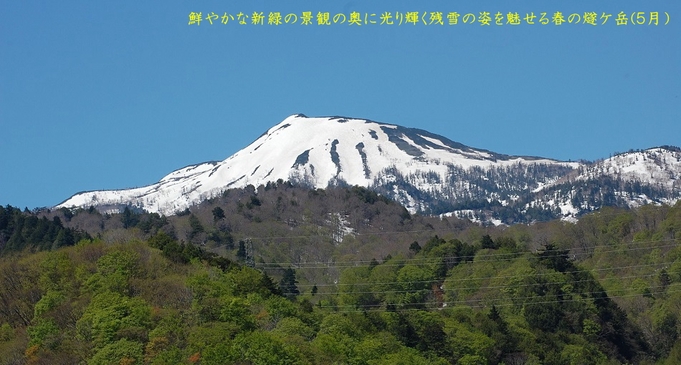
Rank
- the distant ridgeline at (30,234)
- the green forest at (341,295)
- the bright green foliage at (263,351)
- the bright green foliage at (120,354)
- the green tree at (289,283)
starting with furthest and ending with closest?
Result: the distant ridgeline at (30,234) → the green tree at (289,283) → the green forest at (341,295) → the bright green foliage at (120,354) → the bright green foliage at (263,351)

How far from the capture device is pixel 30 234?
3452 inches

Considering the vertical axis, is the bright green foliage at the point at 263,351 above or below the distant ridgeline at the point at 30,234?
below

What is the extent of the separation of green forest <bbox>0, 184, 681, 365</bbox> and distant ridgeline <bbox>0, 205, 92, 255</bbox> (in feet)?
0.49

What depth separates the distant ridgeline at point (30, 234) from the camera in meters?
82.5

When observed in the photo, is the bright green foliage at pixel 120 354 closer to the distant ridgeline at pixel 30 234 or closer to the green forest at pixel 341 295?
the green forest at pixel 341 295

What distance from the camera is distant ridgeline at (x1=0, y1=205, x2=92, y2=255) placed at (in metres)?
82.5

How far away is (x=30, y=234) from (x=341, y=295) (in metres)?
25.2

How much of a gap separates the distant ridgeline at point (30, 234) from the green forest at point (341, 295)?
149mm

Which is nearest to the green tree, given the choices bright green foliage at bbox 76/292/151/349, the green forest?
the green forest

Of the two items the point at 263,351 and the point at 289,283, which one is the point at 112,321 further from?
the point at 289,283

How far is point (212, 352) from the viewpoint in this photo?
42125 mm

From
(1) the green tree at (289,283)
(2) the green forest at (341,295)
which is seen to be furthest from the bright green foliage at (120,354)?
(1) the green tree at (289,283)

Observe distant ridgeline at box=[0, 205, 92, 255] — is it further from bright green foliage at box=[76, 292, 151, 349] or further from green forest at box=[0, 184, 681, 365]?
bright green foliage at box=[76, 292, 151, 349]

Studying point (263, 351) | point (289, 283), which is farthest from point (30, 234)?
point (263, 351)
